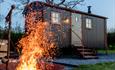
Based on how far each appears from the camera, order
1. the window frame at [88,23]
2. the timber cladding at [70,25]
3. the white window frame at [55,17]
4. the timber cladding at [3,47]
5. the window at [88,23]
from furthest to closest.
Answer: the window at [88,23] < the window frame at [88,23] < the white window frame at [55,17] < the timber cladding at [70,25] < the timber cladding at [3,47]

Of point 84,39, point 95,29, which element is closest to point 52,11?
point 84,39

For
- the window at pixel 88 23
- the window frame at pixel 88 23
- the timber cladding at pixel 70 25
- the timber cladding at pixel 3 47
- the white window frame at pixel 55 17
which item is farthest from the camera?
the window at pixel 88 23

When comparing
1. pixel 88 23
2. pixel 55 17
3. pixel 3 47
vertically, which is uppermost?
pixel 55 17

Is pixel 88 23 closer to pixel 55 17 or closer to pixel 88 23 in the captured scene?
pixel 88 23

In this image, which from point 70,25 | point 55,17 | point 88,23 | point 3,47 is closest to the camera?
point 3,47

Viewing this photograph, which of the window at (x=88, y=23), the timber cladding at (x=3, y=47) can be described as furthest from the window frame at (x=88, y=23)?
the timber cladding at (x=3, y=47)

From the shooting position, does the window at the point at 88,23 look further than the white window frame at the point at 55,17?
Yes

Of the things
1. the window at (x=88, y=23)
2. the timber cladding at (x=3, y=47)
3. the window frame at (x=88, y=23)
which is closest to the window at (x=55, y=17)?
the window frame at (x=88, y=23)

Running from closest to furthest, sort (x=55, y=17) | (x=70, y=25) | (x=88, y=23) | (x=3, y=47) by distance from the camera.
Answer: (x=3, y=47) < (x=55, y=17) < (x=70, y=25) < (x=88, y=23)

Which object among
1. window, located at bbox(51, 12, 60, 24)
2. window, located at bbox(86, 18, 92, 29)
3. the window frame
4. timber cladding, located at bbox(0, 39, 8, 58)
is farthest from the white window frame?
timber cladding, located at bbox(0, 39, 8, 58)

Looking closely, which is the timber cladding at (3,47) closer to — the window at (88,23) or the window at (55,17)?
the window at (55,17)

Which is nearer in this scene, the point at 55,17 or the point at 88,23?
the point at 55,17

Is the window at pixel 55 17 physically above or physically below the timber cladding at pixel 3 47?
above

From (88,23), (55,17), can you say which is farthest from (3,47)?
(88,23)
